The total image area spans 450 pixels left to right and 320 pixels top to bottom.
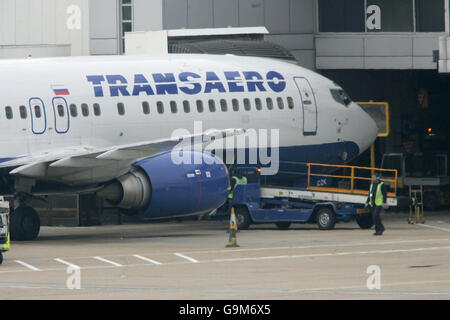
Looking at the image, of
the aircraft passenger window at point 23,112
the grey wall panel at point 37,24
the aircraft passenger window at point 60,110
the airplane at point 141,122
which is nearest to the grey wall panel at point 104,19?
the grey wall panel at point 37,24

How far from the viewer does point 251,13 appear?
4372 cm

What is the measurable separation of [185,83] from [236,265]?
11.0 meters

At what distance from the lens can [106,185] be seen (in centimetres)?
2988

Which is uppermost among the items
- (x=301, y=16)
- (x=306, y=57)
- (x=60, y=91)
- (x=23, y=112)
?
(x=301, y=16)

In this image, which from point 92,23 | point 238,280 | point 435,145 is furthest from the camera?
point 435,145

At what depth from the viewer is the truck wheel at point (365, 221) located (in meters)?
34.5

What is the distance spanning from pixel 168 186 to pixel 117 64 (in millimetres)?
4762

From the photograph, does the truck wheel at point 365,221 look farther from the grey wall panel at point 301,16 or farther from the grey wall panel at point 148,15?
the grey wall panel at point 148,15

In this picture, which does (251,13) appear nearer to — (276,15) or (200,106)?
(276,15)

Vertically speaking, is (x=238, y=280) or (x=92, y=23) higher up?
(x=92, y=23)
